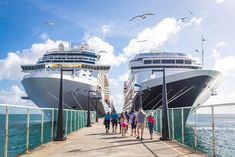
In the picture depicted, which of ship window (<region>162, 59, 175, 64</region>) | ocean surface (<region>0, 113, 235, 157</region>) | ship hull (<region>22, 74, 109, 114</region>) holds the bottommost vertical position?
ocean surface (<region>0, 113, 235, 157</region>)

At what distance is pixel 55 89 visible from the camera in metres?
40.2

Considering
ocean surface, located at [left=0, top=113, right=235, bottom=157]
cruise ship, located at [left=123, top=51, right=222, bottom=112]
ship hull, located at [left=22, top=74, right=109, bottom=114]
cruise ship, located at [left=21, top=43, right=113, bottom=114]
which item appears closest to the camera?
ocean surface, located at [left=0, top=113, right=235, bottom=157]

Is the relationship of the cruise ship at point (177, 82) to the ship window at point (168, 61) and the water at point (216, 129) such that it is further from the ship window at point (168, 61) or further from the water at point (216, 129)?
the water at point (216, 129)

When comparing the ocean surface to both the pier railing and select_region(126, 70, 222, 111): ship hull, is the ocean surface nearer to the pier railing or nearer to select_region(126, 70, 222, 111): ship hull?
the pier railing

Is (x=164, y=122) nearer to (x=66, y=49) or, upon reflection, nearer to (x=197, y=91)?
(x=197, y=91)

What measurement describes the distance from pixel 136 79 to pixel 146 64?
Result: 137 inches

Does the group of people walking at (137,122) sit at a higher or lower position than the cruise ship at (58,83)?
lower

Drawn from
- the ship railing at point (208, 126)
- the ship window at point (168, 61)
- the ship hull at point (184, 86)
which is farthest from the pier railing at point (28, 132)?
the ship window at point (168, 61)

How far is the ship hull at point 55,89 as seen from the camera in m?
39.2

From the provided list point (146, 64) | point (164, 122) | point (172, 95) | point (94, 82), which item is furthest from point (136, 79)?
point (164, 122)

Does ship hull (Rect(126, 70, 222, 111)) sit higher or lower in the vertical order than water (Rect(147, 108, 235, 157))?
higher

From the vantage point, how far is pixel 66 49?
2330 inches

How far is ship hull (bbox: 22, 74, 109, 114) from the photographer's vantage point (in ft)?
129

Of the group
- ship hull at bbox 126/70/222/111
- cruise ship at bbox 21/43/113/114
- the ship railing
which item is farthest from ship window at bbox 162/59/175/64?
the ship railing
